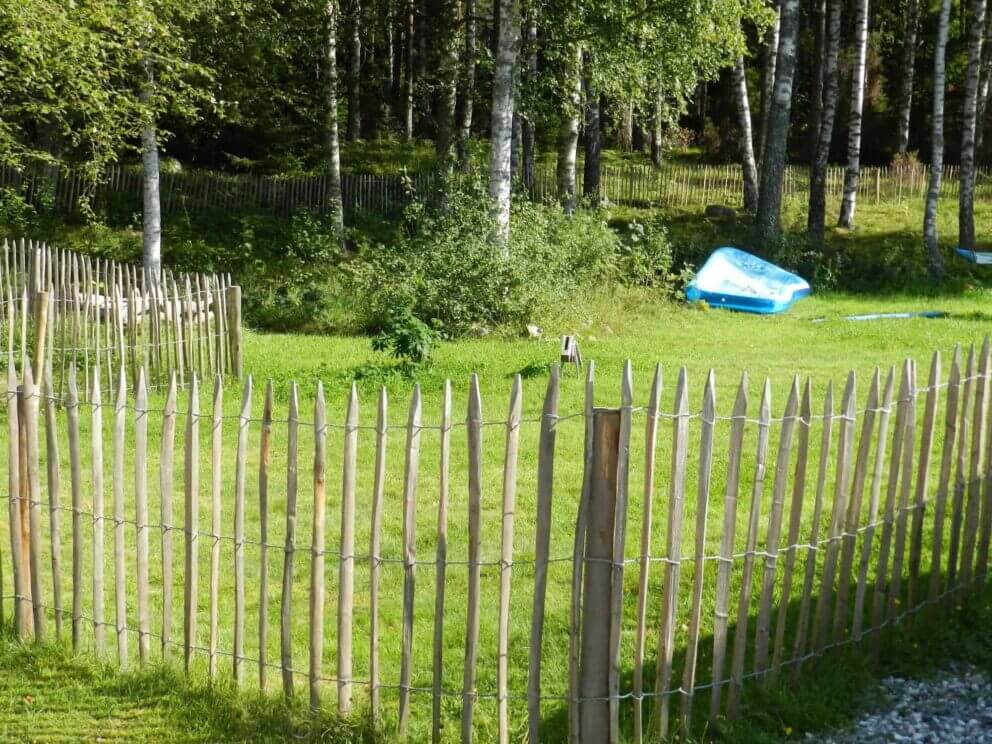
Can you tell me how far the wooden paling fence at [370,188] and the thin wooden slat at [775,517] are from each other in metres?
21.5

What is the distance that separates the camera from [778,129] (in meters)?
21.8

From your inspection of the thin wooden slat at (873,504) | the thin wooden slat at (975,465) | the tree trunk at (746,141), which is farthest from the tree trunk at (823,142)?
the thin wooden slat at (873,504)

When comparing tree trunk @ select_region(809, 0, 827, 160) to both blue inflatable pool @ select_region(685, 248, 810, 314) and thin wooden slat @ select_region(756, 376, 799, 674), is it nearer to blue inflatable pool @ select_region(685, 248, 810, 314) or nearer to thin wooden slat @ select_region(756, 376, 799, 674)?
blue inflatable pool @ select_region(685, 248, 810, 314)

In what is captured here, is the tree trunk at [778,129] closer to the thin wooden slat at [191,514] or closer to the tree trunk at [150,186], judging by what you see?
the tree trunk at [150,186]

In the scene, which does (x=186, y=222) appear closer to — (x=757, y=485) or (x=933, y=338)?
(x=933, y=338)

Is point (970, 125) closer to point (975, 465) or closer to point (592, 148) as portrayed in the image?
point (592, 148)

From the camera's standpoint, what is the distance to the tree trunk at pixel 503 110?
1722 centimetres

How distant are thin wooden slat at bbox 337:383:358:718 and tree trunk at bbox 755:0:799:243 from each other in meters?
18.8

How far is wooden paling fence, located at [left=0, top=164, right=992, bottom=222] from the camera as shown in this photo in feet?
89.5

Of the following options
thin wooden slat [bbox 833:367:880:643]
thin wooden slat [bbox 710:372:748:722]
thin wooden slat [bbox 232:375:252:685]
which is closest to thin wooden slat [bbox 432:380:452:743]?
thin wooden slat [bbox 232:375:252:685]

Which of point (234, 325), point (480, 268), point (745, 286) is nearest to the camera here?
point (234, 325)

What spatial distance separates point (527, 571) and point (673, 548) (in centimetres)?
240

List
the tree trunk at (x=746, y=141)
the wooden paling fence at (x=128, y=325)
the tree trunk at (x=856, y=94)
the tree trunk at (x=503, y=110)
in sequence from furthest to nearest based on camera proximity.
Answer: the tree trunk at (x=746, y=141) < the tree trunk at (x=856, y=94) < the tree trunk at (x=503, y=110) < the wooden paling fence at (x=128, y=325)

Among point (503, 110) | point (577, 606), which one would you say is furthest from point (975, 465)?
point (503, 110)
